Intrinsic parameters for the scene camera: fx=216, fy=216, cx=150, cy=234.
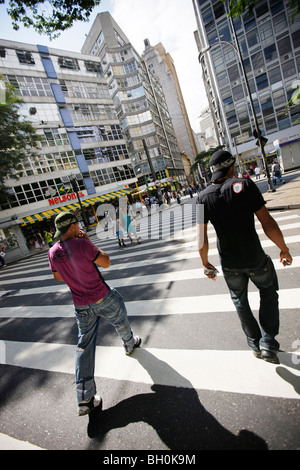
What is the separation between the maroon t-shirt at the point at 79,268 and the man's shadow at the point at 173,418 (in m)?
1.15

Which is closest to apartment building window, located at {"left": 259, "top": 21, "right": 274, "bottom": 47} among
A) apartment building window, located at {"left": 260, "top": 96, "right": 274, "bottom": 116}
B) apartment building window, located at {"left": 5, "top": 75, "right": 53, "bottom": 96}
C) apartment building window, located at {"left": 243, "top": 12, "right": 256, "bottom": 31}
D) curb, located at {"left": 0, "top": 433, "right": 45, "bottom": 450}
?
apartment building window, located at {"left": 243, "top": 12, "right": 256, "bottom": 31}

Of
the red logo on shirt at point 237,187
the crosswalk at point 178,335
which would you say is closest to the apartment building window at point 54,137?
the crosswalk at point 178,335

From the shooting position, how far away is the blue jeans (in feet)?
7.54

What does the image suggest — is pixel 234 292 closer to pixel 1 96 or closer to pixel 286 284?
pixel 286 284

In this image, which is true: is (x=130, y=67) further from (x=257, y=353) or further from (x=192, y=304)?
(x=257, y=353)

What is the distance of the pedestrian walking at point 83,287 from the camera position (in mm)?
2307

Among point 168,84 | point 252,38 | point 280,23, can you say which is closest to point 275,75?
point 280,23

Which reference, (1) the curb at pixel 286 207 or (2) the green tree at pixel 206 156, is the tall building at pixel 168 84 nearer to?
(2) the green tree at pixel 206 156

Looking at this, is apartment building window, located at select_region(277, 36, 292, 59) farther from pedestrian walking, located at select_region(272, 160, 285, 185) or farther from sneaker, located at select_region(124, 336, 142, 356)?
sneaker, located at select_region(124, 336, 142, 356)

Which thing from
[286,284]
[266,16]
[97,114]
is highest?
[266,16]

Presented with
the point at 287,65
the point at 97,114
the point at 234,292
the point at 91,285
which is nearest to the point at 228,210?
the point at 234,292

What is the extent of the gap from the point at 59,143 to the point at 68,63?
40.7 feet

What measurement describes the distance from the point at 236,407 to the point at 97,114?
127 ft

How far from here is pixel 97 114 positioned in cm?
3353
